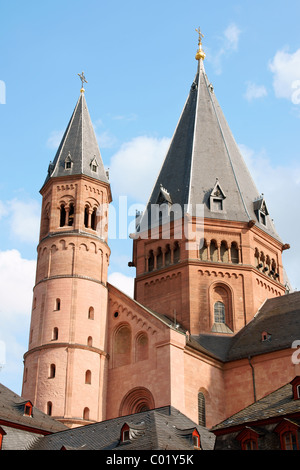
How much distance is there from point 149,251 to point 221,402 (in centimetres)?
1690

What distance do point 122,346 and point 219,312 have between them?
10922mm

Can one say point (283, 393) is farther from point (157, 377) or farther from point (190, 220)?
point (190, 220)

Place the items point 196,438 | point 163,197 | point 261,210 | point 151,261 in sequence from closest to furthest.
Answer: point 196,438
point 151,261
point 163,197
point 261,210

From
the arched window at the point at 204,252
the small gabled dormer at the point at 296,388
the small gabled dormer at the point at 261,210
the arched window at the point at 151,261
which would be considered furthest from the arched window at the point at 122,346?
the small gabled dormer at the point at 296,388

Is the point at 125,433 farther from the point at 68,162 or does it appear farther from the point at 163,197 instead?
the point at 163,197

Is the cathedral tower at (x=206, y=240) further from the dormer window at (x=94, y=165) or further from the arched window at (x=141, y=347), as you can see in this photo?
the dormer window at (x=94, y=165)

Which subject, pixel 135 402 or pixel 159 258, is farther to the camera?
pixel 159 258

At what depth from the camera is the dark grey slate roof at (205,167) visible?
67.1 metres

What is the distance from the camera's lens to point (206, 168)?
69375 millimetres

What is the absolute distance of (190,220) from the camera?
2534 inches

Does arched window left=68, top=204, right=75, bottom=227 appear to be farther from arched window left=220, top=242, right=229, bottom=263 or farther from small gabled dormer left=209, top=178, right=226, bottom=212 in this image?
arched window left=220, top=242, right=229, bottom=263

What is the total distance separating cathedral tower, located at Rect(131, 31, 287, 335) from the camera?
62000mm

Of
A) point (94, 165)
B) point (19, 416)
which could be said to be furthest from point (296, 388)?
point (94, 165)

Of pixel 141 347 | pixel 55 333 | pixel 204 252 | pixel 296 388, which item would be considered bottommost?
pixel 296 388
